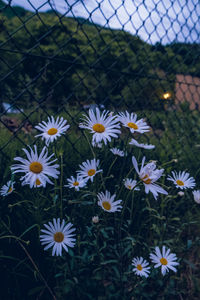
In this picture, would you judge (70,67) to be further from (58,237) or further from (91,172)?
(58,237)

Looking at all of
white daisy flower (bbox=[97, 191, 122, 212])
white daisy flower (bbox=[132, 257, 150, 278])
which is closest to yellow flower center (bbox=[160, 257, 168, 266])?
white daisy flower (bbox=[132, 257, 150, 278])

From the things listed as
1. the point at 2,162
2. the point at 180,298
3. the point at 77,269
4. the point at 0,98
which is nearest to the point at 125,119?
the point at 77,269

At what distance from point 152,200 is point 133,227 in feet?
0.72

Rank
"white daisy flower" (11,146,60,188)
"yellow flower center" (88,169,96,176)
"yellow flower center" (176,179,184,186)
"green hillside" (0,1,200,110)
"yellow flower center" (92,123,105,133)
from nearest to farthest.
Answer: "white daisy flower" (11,146,60,188) < "yellow flower center" (92,123,105,133) < "yellow flower center" (88,169,96,176) < "yellow flower center" (176,179,184,186) < "green hillside" (0,1,200,110)

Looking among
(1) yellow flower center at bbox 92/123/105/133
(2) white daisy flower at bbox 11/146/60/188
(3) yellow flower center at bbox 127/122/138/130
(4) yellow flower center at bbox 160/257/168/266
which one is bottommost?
(4) yellow flower center at bbox 160/257/168/266

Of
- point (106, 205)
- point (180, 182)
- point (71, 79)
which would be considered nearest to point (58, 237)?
point (106, 205)

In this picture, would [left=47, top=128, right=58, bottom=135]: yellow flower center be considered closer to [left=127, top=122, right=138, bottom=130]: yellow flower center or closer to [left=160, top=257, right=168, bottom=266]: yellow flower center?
[left=127, top=122, right=138, bottom=130]: yellow flower center

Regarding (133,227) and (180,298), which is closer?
(180,298)

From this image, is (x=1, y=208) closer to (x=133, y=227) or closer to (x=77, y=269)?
(x=77, y=269)

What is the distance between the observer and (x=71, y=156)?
1.37 metres

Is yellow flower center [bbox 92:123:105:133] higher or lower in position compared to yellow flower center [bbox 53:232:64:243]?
higher

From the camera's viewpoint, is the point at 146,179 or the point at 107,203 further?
the point at 107,203

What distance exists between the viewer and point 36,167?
692mm

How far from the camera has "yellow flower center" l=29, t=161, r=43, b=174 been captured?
0.69 metres
